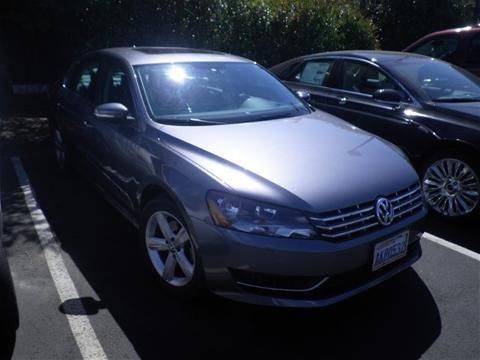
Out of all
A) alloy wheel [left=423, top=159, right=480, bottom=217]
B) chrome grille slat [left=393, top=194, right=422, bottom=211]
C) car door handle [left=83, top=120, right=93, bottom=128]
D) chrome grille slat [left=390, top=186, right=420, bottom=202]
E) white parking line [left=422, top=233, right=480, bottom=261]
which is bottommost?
white parking line [left=422, top=233, right=480, bottom=261]

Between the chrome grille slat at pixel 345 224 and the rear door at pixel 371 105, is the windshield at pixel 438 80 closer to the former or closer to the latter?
the rear door at pixel 371 105

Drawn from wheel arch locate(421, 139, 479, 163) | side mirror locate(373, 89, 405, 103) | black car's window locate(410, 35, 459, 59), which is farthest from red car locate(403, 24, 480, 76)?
wheel arch locate(421, 139, 479, 163)

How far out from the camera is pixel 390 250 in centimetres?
314

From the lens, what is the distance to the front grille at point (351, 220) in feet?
9.33

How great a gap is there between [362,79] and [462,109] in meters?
1.30

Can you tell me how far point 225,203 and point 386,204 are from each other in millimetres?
1006

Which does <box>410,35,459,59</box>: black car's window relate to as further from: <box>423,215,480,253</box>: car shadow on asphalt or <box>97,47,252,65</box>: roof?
<box>97,47,252,65</box>: roof

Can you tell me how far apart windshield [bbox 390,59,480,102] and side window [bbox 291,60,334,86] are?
0.92 metres

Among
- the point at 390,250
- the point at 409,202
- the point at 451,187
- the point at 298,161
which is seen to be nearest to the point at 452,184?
the point at 451,187

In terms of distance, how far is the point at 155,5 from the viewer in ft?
31.9

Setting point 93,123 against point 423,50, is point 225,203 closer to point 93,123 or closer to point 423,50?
point 93,123

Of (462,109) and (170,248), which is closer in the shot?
(170,248)

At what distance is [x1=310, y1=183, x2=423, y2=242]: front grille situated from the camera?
2844 mm

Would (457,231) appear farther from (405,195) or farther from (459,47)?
(459,47)
